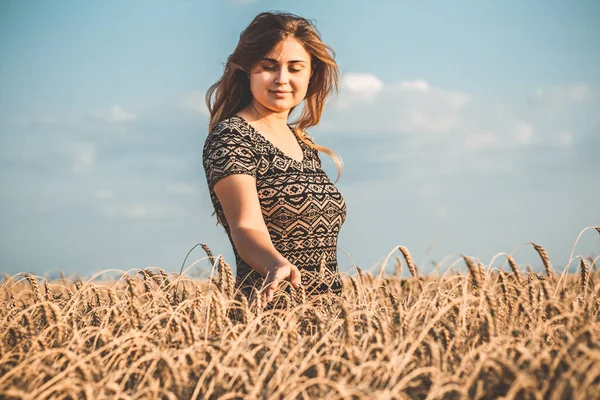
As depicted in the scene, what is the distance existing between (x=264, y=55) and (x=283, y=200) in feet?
2.42

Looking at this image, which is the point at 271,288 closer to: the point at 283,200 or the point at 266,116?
the point at 283,200

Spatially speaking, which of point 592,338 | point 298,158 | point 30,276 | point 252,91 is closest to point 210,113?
point 252,91

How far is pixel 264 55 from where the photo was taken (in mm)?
3367

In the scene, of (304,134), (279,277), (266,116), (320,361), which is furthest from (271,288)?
(304,134)

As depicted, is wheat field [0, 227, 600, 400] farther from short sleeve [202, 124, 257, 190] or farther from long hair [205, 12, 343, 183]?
long hair [205, 12, 343, 183]

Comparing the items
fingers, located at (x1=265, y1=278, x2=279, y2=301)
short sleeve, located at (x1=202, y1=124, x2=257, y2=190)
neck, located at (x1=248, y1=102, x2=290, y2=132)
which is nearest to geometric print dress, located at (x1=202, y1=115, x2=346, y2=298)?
short sleeve, located at (x1=202, y1=124, x2=257, y2=190)

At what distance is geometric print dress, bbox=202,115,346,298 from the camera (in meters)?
3.09

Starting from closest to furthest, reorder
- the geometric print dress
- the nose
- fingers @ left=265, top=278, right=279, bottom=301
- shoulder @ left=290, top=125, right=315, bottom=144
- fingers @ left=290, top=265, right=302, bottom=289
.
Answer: fingers @ left=265, top=278, right=279, bottom=301 → fingers @ left=290, top=265, right=302, bottom=289 → the geometric print dress → the nose → shoulder @ left=290, top=125, right=315, bottom=144

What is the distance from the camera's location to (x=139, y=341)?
6.86 feet

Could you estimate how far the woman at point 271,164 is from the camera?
2977mm

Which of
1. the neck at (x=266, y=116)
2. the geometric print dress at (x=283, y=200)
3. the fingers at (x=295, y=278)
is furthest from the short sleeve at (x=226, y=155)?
the fingers at (x=295, y=278)

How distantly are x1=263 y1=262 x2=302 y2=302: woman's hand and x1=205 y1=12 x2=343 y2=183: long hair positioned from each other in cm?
127

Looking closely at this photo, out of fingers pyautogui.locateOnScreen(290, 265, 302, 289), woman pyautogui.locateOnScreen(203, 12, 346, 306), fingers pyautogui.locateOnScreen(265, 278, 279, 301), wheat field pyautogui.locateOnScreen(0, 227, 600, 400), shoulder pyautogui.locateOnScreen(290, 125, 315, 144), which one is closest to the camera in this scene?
wheat field pyautogui.locateOnScreen(0, 227, 600, 400)

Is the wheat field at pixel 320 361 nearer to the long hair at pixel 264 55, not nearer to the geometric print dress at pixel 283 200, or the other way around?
the geometric print dress at pixel 283 200
